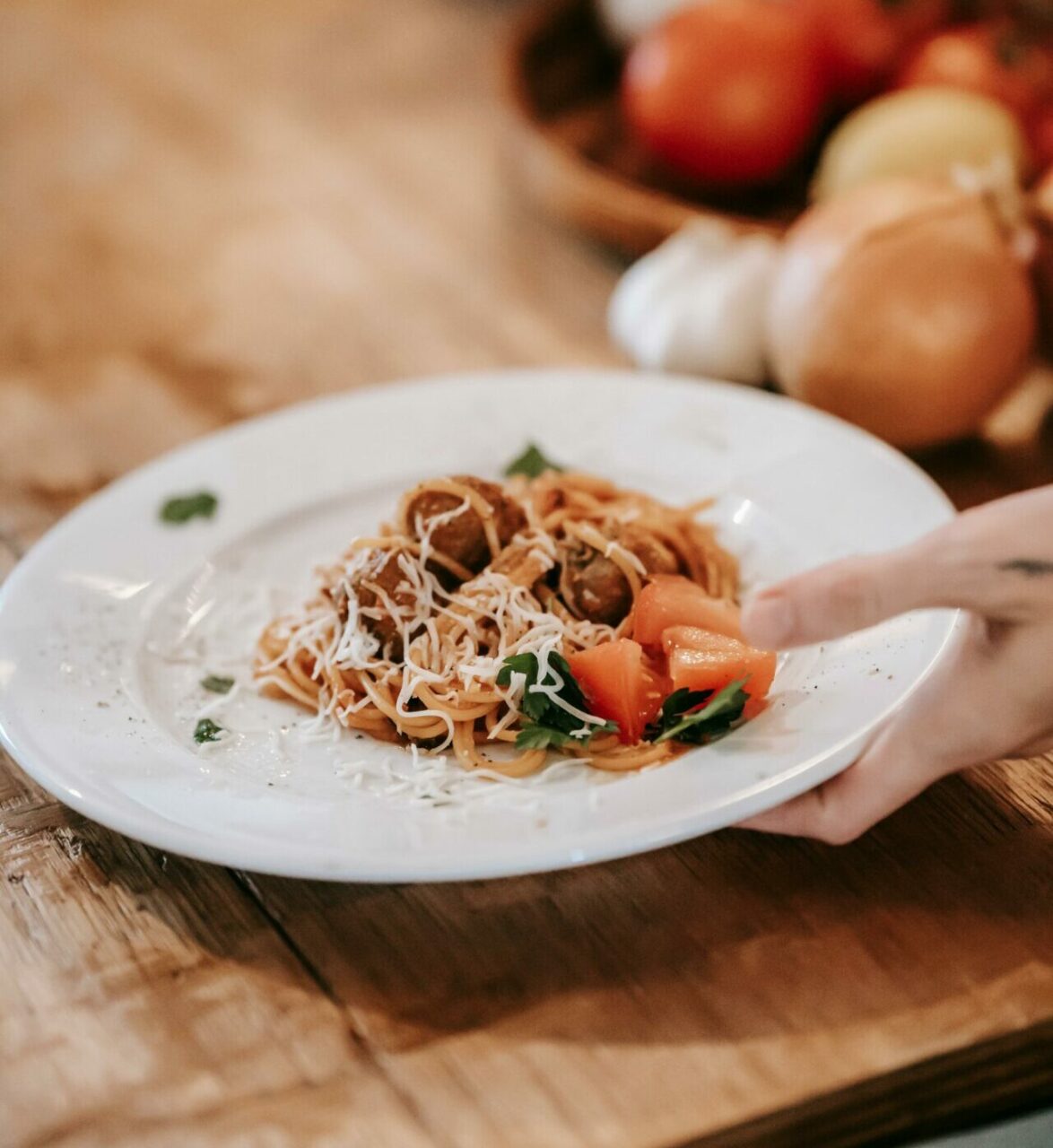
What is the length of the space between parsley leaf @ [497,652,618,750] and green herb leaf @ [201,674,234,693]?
351 millimetres

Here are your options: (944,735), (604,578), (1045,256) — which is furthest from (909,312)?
(944,735)

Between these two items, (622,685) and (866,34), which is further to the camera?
(866,34)

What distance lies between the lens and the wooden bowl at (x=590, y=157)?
2648mm

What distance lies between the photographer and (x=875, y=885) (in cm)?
137

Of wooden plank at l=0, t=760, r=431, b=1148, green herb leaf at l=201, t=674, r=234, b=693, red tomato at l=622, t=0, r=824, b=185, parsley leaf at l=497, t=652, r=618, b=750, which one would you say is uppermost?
red tomato at l=622, t=0, r=824, b=185

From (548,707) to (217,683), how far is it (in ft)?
1.41

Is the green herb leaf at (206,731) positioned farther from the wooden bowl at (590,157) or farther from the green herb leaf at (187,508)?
the wooden bowl at (590,157)

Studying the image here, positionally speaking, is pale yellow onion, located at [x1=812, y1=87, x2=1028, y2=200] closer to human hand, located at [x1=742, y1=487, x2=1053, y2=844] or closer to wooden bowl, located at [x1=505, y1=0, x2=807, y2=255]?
wooden bowl, located at [x1=505, y1=0, x2=807, y2=255]

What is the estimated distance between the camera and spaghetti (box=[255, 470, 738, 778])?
150cm

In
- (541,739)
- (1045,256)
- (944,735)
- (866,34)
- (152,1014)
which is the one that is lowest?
(152,1014)

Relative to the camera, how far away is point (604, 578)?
1642mm

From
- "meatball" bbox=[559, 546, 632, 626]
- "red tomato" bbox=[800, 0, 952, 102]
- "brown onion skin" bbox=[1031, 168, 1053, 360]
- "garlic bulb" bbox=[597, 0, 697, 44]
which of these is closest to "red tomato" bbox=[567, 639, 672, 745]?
"meatball" bbox=[559, 546, 632, 626]

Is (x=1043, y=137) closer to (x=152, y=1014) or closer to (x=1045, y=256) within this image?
(x=1045, y=256)

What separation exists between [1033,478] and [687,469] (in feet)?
1.88
